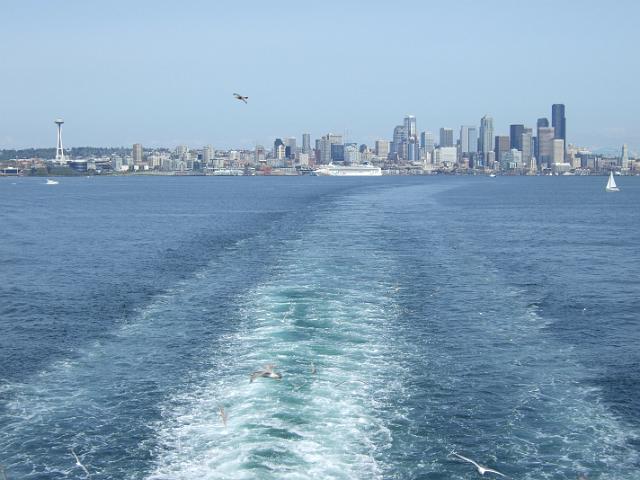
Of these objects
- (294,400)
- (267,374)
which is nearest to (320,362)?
(267,374)

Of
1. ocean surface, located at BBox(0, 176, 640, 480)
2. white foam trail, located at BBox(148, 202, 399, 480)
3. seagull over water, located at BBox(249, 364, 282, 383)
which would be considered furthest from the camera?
seagull over water, located at BBox(249, 364, 282, 383)

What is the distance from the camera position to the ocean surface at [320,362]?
1794 centimetres

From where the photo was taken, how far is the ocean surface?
17.9 metres

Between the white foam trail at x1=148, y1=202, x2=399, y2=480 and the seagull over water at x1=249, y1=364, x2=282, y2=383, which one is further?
the seagull over water at x1=249, y1=364, x2=282, y2=383

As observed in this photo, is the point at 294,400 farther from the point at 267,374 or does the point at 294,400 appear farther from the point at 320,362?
the point at 320,362

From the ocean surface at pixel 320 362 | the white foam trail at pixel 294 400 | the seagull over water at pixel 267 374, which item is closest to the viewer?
the white foam trail at pixel 294 400

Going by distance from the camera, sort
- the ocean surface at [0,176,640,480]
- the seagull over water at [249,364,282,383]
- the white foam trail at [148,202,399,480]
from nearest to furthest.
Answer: the white foam trail at [148,202,399,480], the ocean surface at [0,176,640,480], the seagull over water at [249,364,282,383]

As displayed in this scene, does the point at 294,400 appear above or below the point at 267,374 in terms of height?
below

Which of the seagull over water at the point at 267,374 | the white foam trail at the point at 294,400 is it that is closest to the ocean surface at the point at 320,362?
the white foam trail at the point at 294,400

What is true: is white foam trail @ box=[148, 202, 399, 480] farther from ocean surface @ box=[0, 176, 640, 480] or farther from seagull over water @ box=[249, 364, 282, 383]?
seagull over water @ box=[249, 364, 282, 383]

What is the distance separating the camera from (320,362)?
24.2 m

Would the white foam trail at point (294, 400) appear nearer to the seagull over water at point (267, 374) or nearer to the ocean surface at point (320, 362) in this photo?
the ocean surface at point (320, 362)

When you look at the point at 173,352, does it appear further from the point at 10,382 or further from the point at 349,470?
the point at 349,470

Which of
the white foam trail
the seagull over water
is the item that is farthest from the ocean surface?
the seagull over water
